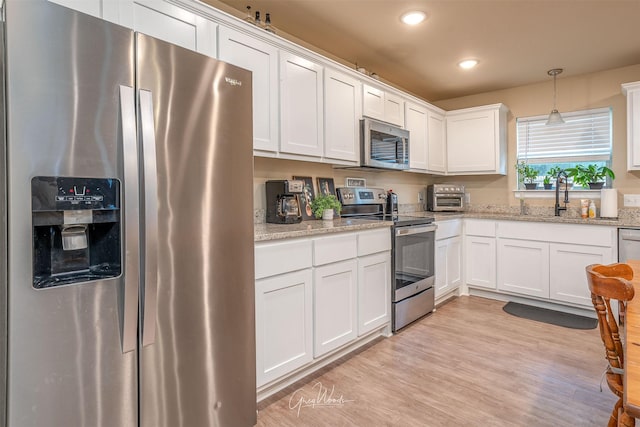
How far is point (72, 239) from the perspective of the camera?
3.57 ft

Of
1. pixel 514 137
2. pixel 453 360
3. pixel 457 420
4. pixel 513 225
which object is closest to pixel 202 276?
pixel 457 420

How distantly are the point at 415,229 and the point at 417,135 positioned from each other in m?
1.30

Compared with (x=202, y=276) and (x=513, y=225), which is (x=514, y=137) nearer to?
(x=513, y=225)

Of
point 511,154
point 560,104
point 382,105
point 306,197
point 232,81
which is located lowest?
point 306,197

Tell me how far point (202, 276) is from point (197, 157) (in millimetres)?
473

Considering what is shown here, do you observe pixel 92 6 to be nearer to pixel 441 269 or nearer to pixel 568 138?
pixel 441 269

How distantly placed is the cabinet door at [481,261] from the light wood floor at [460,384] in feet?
2.89

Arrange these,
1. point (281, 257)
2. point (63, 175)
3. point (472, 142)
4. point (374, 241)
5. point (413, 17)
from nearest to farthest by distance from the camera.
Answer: point (63, 175) < point (281, 257) < point (413, 17) < point (374, 241) < point (472, 142)

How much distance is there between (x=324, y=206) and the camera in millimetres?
2844

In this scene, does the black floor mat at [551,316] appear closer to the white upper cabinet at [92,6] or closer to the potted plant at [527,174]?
the potted plant at [527,174]

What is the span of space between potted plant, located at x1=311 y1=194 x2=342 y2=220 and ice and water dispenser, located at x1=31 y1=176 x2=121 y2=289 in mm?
1834

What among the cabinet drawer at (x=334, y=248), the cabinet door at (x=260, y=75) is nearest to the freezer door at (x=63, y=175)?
the cabinet door at (x=260, y=75)

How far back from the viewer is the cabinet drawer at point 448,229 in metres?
3.50

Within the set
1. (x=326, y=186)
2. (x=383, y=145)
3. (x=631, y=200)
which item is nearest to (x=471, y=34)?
(x=383, y=145)
